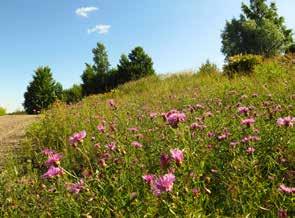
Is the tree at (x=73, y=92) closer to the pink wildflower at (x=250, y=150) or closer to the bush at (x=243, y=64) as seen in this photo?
the bush at (x=243, y=64)

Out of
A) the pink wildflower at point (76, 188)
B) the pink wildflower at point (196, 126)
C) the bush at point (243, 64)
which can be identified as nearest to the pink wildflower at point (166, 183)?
the pink wildflower at point (76, 188)

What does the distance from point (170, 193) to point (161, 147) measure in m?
1.59

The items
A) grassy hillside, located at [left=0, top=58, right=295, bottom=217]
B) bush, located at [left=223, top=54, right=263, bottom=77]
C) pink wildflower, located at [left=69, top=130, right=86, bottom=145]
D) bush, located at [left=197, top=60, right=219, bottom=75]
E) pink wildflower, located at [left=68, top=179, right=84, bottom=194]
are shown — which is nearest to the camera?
grassy hillside, located at [left=0, top=58, right=295, bottom=217]

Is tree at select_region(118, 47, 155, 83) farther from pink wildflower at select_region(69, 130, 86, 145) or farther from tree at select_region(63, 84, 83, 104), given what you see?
pink wildflower at select_region(69, 130, 86, 145)

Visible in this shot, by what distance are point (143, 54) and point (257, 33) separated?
37.4 ft

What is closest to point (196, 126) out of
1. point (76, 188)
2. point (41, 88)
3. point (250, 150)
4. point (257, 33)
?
point (250, 150)

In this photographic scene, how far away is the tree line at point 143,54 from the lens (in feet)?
75.3

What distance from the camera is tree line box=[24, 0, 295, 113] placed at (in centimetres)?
2295

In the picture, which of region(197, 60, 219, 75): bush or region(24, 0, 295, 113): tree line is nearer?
region(197, 60, 219, 75): bush

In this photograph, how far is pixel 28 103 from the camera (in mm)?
22297

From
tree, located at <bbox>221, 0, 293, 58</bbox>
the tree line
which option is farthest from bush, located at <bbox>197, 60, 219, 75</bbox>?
tree, located at <bbox>221, 0, 293, 58</bbox>

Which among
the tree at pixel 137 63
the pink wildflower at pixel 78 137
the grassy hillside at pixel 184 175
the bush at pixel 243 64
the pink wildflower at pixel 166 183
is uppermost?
the tree at pixel 137 63

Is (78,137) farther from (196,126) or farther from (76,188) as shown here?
(196,126)

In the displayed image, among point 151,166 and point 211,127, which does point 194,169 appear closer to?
point 151,166
